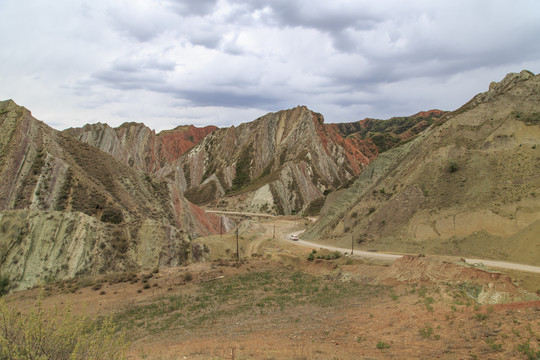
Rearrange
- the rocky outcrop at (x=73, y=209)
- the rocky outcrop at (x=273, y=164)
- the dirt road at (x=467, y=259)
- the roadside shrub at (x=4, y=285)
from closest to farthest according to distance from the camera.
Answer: the dirt road at (x=467, y=259)
the roadside shrub at (x=4, y=285)
the rocky outcrop at (x=73, y=209)
the rocky outcrop at (x=273, y=164)

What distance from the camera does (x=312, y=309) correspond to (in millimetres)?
18422

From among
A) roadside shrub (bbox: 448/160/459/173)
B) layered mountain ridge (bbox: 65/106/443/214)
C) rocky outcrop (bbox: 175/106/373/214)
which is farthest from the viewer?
layered mountain ridge (bbox: 65/106/443/214)

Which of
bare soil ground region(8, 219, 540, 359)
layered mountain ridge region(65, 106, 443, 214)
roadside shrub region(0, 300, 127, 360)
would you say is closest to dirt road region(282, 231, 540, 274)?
bare soil ground region(8, 219, 540, 359)

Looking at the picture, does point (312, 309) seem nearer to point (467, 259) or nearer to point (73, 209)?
point (467, 259)

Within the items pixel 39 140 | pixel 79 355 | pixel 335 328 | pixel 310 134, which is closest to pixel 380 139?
pixel 310 134

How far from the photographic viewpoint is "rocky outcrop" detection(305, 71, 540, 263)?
A: 2900cm

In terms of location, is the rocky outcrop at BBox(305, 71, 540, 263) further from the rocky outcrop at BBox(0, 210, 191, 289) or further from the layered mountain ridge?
the layered mountain ridge

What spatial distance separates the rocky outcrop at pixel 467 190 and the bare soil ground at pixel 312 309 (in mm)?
8565

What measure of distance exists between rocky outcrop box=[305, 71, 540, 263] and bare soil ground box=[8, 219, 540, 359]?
337 inches

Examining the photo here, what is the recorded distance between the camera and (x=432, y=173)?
37.2m

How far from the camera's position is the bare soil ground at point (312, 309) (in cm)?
1166

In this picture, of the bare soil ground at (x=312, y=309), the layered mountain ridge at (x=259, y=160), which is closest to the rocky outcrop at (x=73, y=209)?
the bare soil ground at (x=312, y=309)

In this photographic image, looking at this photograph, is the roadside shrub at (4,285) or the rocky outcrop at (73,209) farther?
the rocky outcrop at (73,209)

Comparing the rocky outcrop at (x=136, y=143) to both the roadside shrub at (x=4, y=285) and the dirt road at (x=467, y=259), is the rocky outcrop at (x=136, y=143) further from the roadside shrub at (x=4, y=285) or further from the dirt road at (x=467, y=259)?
the roadside shrub at (x=4, y=285)
